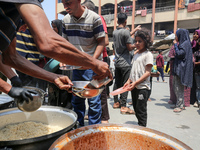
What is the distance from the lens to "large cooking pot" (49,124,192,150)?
0.85 m

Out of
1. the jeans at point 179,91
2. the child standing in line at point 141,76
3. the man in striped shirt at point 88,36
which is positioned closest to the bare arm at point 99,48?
the man in striped shirt at point 88,36

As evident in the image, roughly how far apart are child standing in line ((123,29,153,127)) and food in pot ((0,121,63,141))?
119cm

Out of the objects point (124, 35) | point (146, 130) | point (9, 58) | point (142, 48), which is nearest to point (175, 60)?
point (124, 35)

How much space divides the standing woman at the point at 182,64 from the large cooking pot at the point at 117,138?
3093mm

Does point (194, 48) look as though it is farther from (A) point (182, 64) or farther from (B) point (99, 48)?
(B) point (99, 48)

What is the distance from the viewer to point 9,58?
1.26 meters

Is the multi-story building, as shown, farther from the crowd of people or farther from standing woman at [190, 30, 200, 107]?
the crowd of people

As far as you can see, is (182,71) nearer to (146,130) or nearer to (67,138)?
(146,130)

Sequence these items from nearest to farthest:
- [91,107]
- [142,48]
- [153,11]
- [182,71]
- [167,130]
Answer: [91,107], [142,48], [167,130], [182,71], [153,11]

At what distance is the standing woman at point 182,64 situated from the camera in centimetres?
365

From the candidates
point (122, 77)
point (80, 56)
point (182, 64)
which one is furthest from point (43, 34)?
point (182, 64)

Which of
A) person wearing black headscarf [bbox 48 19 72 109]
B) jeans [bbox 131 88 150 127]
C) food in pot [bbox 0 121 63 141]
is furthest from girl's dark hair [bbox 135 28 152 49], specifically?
food in pot [bbox 0 121 63 141]

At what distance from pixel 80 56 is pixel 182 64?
354 centimetres

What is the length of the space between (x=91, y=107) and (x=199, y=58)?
341 centimetres
